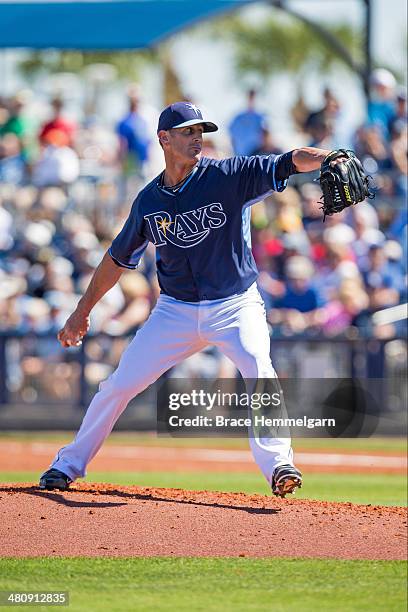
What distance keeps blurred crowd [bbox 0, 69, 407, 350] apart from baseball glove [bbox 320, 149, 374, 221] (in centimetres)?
746

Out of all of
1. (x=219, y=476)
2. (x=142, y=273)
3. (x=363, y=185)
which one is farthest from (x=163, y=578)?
(x=142, y=273)

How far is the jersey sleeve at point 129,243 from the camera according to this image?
6.85 metres

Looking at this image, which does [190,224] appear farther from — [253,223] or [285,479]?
[253,223]

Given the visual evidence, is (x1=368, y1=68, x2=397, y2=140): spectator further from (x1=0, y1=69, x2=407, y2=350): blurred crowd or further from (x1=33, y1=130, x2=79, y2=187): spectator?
(x1=33, y1=130, x2=79, y2=187): spectator

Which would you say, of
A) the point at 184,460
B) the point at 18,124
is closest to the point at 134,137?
the point at 18,124

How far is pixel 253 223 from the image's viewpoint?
14.7 m

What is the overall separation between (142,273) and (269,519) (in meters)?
8.48

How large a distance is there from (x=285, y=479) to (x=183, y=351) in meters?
1.03

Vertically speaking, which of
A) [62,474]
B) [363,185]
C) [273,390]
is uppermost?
[363,185]

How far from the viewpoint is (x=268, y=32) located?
5125 centimetres

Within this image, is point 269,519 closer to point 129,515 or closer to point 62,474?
point 129,515

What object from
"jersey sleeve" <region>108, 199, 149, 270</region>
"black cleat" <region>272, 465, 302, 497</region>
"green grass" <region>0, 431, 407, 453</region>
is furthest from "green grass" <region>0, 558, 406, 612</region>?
"green grass" <region>0, 431, 407, 453</region>

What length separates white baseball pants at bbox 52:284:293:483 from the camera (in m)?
6.56

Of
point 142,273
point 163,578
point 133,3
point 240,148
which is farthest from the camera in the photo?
point 133,3
